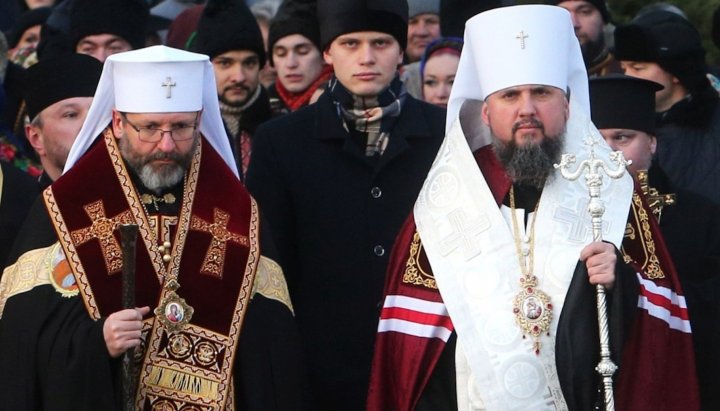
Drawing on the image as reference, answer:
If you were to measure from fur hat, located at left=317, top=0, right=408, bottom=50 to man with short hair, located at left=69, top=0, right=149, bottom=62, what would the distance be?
2.36m

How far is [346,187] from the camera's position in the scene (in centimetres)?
1029

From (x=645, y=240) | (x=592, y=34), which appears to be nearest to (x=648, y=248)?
(x=645, y=240)

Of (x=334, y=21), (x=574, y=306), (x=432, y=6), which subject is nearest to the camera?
(x=574, y=306)

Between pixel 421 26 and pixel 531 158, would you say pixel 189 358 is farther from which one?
pixel 421 26

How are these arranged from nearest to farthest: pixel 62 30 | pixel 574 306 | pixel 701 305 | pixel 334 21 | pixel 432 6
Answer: pixel 574 306
pixel 701 305
pixel 334 21
pixel 62 30
pixel 432 6

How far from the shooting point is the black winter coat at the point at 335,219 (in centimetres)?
1014

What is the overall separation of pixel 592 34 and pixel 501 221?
3.74 metres

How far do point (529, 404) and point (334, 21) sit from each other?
2.58 meters

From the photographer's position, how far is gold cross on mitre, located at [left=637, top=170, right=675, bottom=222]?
10.1 meters

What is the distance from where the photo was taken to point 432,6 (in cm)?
1386

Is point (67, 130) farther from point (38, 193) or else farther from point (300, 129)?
point (300, 129)

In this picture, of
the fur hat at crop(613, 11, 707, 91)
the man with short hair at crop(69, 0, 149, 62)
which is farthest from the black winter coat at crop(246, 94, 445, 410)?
the man with short hair at crop(69, 0, 149, 62)

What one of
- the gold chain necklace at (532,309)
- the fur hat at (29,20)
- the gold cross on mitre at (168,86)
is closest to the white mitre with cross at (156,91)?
the gold cross on mitre at (168,86)

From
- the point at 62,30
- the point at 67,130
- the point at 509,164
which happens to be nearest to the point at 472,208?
the point at 509,164
